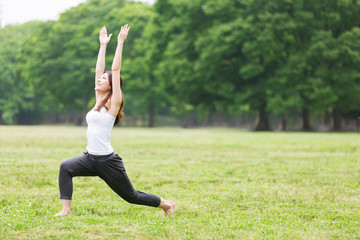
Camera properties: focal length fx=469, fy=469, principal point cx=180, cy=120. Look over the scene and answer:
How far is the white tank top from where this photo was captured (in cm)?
568

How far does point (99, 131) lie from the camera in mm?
5668

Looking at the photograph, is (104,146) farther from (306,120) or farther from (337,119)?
(337,119)

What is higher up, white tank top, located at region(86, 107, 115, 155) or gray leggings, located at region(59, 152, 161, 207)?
white tank top, located at region(86, 107, 115, 155)

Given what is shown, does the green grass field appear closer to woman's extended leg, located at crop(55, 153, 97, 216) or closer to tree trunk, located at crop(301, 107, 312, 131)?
woman's extended leg, located at crop(55, 153, 97, 216)

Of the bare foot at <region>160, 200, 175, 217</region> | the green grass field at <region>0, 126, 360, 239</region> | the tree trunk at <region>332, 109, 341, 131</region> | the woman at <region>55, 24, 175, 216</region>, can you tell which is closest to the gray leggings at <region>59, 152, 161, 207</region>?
the woman at <region>55, 24, 175, 216</region>

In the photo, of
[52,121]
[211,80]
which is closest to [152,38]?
[211,80]

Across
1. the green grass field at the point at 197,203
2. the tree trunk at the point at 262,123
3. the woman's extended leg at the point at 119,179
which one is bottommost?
the green grass field at the point at 197,203

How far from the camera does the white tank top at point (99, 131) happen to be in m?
5.68

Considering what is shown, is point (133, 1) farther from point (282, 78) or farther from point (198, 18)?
point (282, 78)

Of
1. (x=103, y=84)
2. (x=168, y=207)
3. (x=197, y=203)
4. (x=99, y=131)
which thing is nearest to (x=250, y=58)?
(x=197, y=203)

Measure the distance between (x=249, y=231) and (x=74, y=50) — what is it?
56.8 meters

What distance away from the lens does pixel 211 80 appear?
45688 mm

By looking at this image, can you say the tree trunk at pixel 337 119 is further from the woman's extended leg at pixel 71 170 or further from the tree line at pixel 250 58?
the woman's extended leg at pixel 71 170

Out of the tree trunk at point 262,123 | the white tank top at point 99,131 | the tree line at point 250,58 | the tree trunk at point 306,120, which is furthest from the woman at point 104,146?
the tree trunk at point 306,120
